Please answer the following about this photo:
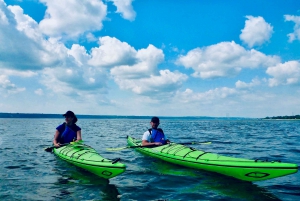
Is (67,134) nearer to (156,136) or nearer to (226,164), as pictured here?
(156,136)

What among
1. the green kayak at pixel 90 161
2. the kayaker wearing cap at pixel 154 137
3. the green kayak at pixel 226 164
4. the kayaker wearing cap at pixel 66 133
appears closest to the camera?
the green kayak at pixel 226 164

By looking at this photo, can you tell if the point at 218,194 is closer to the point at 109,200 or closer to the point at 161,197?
the point at 161,197

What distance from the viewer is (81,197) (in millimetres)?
6582

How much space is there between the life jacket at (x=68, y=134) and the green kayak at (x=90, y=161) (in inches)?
15.3

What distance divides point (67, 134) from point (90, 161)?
3243 millimetres

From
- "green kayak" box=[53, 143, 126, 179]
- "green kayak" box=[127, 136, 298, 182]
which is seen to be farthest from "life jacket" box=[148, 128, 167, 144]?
"green kayak" box=[53, 143, 126, 179]

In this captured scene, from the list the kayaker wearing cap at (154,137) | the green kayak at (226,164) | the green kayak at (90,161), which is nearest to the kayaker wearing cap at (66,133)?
the green kayak at (90,161)

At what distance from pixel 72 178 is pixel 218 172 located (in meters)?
4.90

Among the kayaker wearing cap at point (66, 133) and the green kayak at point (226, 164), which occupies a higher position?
the kayaker wearing cap at point (66, 133)

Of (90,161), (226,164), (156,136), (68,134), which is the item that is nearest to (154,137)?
(156,136)

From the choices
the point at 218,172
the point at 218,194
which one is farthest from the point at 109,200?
the point at 218,172

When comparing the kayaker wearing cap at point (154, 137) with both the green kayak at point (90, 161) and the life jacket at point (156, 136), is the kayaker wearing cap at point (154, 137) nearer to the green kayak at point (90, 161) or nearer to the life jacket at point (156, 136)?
the life jacket at point (156, 136)

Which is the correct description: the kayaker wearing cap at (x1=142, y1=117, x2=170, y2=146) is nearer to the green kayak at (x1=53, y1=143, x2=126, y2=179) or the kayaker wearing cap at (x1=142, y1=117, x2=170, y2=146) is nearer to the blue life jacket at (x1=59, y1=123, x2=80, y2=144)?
the green kayak at (x1=53, y1=143, x2=126, y2=179)

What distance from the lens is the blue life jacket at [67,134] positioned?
1079 centimetres
